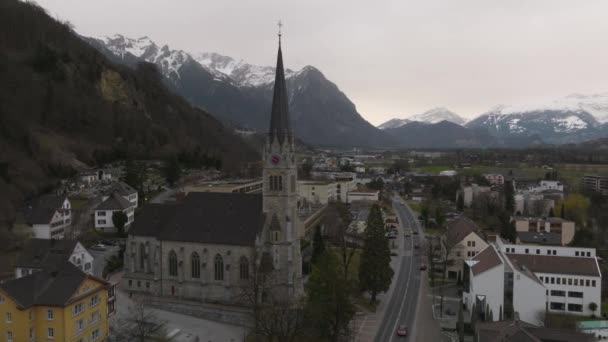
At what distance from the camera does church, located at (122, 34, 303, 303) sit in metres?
52.8

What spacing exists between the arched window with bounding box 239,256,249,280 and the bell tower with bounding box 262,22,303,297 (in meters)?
2.45

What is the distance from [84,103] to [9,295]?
10633 cm

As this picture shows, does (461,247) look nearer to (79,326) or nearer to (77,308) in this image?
(79,326)

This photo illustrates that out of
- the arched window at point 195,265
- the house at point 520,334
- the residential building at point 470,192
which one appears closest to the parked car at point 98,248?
the arched window at point 195,265

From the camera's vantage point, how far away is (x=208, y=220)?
182 ft

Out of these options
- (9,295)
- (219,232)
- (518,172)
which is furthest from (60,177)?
(518,172)

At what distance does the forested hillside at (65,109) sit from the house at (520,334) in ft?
253

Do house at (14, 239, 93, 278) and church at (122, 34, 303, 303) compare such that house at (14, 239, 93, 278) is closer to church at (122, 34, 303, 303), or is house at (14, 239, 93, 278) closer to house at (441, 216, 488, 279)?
church at (122, 34, 303, 303)

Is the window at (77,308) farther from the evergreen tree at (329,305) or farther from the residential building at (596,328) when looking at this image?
the residential building at (596,328)

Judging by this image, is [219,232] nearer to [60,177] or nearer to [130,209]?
[130,209]

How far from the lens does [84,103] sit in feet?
442

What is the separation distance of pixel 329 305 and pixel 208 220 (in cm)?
1905

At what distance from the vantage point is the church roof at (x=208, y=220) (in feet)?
176

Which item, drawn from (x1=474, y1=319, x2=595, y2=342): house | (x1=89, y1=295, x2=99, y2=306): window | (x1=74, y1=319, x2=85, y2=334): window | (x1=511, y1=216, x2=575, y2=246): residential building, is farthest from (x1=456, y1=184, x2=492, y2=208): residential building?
(x1=74, y1=319, x2=85, y2=334): window
